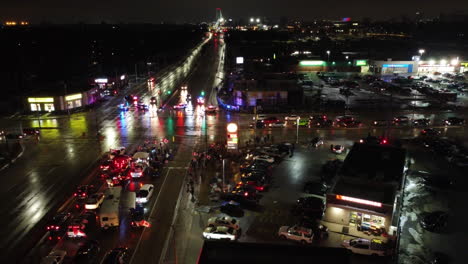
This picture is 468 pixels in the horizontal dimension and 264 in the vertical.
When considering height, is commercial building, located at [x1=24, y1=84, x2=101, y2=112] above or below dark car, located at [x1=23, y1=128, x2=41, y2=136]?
above

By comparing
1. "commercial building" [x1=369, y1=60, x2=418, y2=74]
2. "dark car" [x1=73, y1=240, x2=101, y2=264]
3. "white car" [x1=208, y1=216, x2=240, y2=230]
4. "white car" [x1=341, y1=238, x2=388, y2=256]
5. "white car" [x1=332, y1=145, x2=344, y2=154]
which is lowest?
"dark car" [x1=73, y1=240, x2=101, y2=264]

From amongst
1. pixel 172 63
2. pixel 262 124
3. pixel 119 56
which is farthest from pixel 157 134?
pixel 119 56

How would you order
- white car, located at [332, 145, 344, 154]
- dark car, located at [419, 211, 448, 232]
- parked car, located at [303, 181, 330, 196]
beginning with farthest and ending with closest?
white car, located at [332, 145, 344, 154], parked car, located at [303, 181, 330, 196], dark car, located at [419, 211, 448, 232]

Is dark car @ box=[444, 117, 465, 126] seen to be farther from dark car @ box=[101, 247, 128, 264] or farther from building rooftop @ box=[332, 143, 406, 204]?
dark car @ box=[101, 247, 128, 264]

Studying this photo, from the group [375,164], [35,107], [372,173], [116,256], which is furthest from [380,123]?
[35,107]

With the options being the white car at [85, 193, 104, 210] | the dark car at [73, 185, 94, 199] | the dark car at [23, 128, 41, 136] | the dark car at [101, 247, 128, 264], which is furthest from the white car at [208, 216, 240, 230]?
the dark car at [23, 128, 41, 136]

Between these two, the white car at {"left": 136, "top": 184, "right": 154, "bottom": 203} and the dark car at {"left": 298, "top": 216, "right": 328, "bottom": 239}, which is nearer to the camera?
the dark car at {"left": 298, "top": 216, "right": 328, "bottom": 239}
